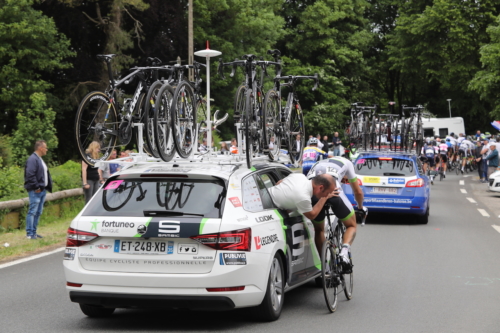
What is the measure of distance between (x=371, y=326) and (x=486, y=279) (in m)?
3.56

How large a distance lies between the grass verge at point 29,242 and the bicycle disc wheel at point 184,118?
4144 millimetres

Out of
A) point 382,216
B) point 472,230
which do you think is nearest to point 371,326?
point 472,230

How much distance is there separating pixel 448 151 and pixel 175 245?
126 feet

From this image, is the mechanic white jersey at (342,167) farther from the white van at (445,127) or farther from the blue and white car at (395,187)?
the white van at (445,127)

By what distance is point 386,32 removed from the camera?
65.9 metres

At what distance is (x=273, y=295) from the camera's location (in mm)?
7762

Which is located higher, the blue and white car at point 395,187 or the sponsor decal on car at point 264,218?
the sponsor decal on car at point 264,218

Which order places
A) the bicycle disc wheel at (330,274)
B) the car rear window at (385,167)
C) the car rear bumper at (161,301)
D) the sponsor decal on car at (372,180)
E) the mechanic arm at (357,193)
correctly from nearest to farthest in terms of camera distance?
the car rear bumper at (161,301)
the bicycle disc wheel at (330,274)
the mechanic arm at (357,193)
the sponsor decal on car at (372,180)
the car rear window at (385,167)

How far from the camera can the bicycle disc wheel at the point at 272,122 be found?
1048 cm

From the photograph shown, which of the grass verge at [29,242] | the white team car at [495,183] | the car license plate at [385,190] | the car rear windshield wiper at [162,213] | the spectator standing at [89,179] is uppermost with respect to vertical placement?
the car rear windshield wiper at [162,213]

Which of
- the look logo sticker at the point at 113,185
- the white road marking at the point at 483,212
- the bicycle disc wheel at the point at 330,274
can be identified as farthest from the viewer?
the white road marking at the point at 483,212

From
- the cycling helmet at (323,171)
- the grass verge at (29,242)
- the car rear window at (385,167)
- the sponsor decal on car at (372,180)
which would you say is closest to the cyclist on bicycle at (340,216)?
the cycling helmet at (323,171)

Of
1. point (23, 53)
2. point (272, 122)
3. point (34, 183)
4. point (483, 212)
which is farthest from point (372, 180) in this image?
point (23, 53)

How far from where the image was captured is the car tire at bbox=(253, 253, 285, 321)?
7600 mm
